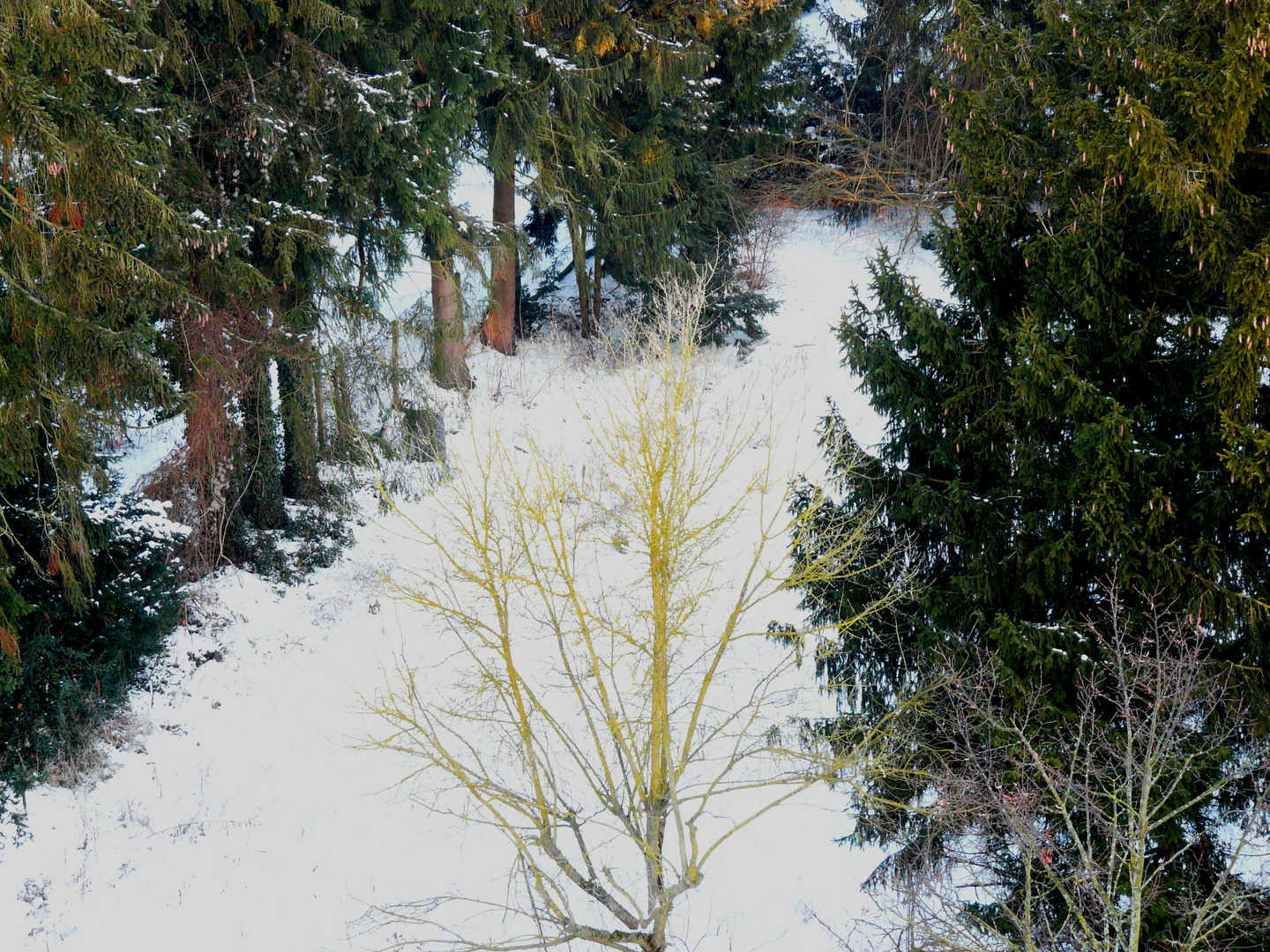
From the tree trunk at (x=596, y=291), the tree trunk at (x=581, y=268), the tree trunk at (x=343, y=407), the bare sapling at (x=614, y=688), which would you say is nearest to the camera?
the bare sapling at (x=614, y=688)

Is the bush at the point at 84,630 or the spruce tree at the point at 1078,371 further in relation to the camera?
the bush at the point at 84,630

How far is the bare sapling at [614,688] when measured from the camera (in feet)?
26.2

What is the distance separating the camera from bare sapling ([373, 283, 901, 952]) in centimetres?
799

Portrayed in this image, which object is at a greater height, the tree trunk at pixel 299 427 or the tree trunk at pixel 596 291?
the tree trunk at pixel 596 291

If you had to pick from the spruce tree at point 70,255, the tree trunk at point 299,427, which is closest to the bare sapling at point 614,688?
the tree trunk at point 299,427

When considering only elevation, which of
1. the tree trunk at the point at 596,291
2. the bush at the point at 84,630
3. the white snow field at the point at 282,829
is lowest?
the white snow field at the point at 282,829

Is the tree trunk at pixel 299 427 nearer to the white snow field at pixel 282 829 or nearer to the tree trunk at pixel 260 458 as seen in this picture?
the tree trunk at pixel 260 458

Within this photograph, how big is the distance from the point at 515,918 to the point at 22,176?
8266 millimetres

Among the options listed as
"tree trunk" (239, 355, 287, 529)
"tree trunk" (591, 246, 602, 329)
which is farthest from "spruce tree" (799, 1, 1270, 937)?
"tree trunk" (591, 246, 602, 329)

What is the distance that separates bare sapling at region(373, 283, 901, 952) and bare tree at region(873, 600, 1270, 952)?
117 centimetres

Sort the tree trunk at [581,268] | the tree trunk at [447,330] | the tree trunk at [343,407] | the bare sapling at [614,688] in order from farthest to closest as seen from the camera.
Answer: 1. the tree trunk at [581,268]
2. the tree trunk at [447,330]
3. the tree trunk at [343,407]
4. the bare sapling at [614,688]

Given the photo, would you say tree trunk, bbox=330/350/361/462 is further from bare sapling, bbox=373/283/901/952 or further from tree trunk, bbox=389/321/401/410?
bare sapling, bbox=373/283/901/952

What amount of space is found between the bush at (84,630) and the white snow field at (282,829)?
20.6 inches

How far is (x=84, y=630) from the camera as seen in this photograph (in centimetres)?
976
